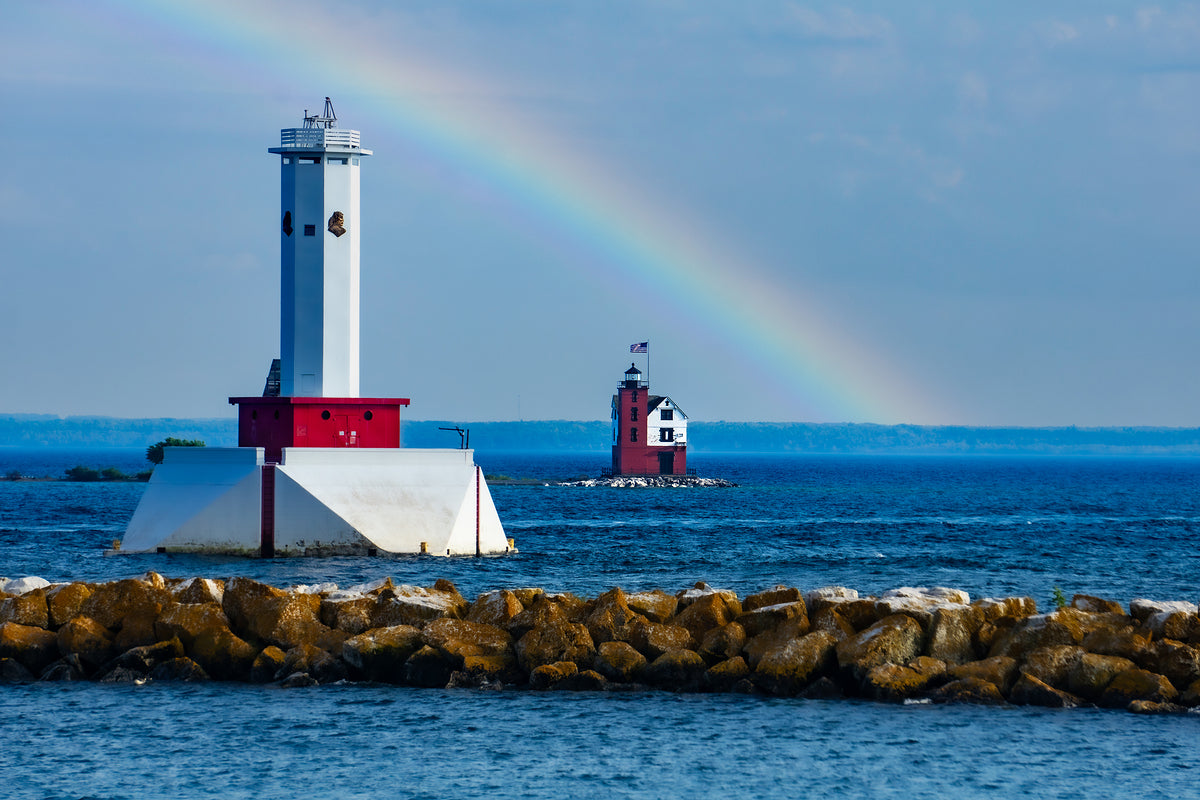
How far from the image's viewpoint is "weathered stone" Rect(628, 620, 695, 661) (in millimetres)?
21906

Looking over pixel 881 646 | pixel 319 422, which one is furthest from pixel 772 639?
pixel 319 422

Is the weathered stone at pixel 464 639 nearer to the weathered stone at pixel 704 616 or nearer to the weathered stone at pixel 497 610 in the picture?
the weathered stone at pixel 497 610

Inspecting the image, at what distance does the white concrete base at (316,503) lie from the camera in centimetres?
3812

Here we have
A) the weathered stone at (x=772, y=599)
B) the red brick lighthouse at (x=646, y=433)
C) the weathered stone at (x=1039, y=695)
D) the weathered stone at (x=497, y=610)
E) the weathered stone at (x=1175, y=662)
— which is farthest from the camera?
the red brick lighthouse at (x=646, y=433)

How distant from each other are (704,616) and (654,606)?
110cm

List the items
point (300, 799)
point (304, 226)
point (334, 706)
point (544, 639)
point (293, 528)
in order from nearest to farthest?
point (300, 799)
point (334, 706)
point (544, 639)
point (293, 528)
point (304, 226)

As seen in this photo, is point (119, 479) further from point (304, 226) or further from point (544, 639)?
point (544, 639)

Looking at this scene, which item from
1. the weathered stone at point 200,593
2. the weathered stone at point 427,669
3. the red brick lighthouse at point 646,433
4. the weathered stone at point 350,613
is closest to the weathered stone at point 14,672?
the weathered stone at point 200,593

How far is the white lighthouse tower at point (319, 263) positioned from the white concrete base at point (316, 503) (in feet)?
10.1

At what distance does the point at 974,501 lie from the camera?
96.1 metres

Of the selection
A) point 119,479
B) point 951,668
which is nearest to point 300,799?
point 951,668

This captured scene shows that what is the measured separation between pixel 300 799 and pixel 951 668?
976 centimetres

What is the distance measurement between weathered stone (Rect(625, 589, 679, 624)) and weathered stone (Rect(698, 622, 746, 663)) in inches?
63.8

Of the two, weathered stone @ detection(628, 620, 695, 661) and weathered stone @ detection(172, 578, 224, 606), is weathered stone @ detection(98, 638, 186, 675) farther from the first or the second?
weathered stone @ detection(628, 620, 695, 661)
